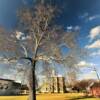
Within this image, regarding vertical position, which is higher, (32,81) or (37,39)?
(37,39)

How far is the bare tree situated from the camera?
19203 millimetres

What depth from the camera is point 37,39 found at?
2027cm

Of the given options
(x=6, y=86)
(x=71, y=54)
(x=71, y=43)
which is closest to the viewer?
(x=71, y=54)

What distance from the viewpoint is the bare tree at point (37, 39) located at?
19203 millimetres

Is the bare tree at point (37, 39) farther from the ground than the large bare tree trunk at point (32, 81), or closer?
Result: farther from the ground

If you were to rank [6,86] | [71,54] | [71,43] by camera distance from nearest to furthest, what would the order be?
[71,54], [71,43], [6,86]

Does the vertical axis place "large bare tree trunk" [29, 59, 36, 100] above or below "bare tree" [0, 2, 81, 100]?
below

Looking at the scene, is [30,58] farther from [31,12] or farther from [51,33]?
[31,12]

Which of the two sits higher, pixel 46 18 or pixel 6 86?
pixel 46 18

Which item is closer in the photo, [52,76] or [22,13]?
[52,76]

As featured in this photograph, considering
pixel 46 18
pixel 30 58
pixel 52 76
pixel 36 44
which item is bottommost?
pixel 52 76

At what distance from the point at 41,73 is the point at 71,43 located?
3694 mm

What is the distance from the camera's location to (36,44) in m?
19.9

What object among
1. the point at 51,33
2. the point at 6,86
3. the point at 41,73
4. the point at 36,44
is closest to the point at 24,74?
the point at 41,73
